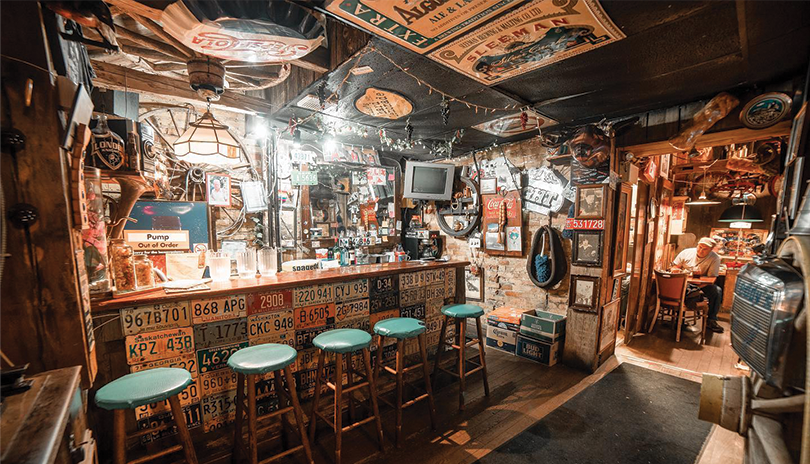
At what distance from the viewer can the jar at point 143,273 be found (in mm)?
1868

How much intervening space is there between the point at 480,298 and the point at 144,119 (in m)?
5.16

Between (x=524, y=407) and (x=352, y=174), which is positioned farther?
(x=352, y=174)

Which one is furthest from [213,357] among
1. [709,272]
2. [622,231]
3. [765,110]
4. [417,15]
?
[709,272]

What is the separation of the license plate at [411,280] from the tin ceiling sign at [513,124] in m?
2.07

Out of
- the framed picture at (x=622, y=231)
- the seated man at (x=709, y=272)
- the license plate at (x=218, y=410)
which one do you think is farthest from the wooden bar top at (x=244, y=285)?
the seated man at (x=709, y=272)

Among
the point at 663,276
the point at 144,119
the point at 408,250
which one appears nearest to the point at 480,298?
the point at 408,250

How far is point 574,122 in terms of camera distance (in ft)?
11.6

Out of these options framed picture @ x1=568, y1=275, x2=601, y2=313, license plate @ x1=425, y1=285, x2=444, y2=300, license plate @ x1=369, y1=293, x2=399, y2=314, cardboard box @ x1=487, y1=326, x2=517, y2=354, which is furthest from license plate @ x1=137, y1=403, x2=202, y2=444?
framed picture @ x1=568, y1=275, x2=601, y2=313

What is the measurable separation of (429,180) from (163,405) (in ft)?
14.0

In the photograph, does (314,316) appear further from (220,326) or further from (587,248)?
(587,248)

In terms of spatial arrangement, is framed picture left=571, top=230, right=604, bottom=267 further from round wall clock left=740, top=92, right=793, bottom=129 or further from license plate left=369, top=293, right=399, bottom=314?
license plate left=369, top=293, right=399, bottom=314

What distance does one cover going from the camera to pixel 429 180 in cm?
506

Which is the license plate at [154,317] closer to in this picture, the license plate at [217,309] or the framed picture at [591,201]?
the license plate at [217,309]

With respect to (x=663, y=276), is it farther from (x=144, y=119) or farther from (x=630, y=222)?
(x=144, y=119)
